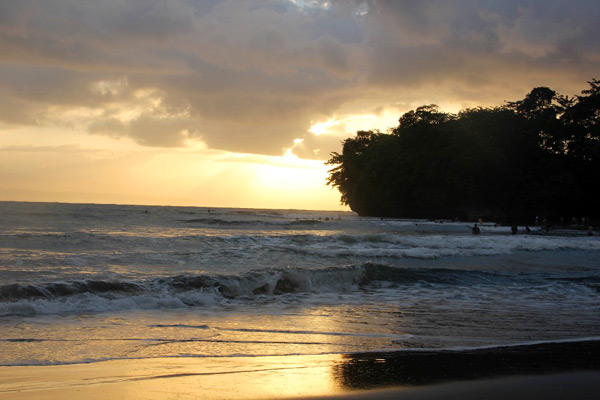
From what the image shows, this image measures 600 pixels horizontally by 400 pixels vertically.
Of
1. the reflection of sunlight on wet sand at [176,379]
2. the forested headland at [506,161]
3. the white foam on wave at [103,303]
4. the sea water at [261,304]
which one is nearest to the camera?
the reflection of sunlight on wet sand at [176,379]

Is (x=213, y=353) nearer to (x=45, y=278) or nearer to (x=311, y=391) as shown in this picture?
(x=311, y=391)

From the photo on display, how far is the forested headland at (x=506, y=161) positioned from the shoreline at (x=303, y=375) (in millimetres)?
61811

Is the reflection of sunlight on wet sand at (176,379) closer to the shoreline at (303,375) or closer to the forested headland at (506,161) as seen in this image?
the shoreline at (303,375)

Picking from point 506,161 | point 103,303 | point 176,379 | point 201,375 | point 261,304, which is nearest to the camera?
point 176,379

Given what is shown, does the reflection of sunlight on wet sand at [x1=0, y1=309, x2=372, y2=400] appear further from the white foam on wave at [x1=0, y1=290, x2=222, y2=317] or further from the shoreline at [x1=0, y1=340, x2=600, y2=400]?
the white foam on wave at [x1=0, y1=290, x2=222, y2=317]

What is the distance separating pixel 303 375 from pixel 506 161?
65629 millimetres

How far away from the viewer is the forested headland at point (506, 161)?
65125 millimetres

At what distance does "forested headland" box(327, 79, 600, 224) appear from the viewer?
2564 inches

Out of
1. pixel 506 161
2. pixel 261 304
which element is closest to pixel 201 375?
pixel 261 304

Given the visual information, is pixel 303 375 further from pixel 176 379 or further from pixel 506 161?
pixel 506 161

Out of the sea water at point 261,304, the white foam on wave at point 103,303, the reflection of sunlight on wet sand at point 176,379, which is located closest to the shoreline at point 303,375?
the reflection of sunlight on wet sand at point 176,379

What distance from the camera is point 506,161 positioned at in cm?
6581

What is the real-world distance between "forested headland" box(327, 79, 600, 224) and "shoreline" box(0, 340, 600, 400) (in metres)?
61.8

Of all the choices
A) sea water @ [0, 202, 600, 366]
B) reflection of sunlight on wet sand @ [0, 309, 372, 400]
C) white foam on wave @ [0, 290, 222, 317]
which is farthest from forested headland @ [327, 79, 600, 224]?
reflection of sunlight on wet sand @ [0, 309, 372, 400]
